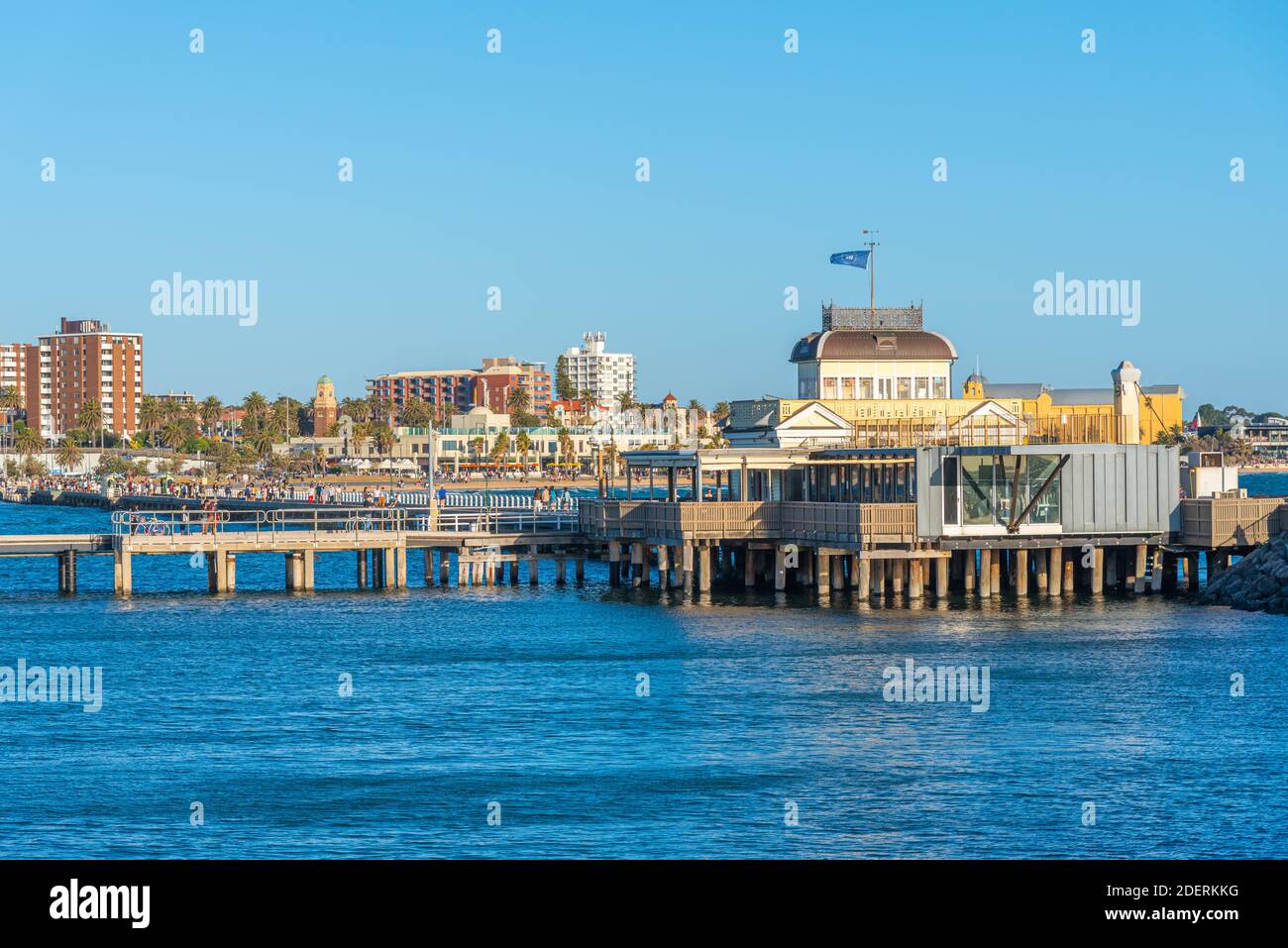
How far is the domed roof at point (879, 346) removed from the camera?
7469 cm

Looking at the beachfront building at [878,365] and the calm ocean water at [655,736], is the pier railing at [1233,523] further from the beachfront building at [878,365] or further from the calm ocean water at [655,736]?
the beachfront building at [878,365]

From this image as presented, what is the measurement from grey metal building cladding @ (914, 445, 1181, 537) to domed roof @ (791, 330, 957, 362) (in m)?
13.6

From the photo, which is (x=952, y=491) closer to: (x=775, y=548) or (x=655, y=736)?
(x=775, y=548)

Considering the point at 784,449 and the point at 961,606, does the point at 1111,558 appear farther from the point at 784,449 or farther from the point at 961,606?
the point at 784,449

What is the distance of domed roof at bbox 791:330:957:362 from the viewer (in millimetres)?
74688

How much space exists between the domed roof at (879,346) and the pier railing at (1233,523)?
15.5m

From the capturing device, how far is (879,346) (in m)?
74.8

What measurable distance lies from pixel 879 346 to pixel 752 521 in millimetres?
12993

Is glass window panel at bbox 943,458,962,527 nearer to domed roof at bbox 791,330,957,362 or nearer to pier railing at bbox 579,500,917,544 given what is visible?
pier railing at bbox 579,500,917,544

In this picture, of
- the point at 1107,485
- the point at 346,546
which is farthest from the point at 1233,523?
the point at 346,546

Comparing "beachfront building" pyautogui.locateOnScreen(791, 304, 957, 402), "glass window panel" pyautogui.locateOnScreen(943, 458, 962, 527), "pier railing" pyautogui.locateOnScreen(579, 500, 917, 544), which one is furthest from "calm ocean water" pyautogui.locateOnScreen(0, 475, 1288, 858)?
"beachfront building" pyautogui.locateOnScreen(791, 304, 957, 402)

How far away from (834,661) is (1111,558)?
73.9 feet
